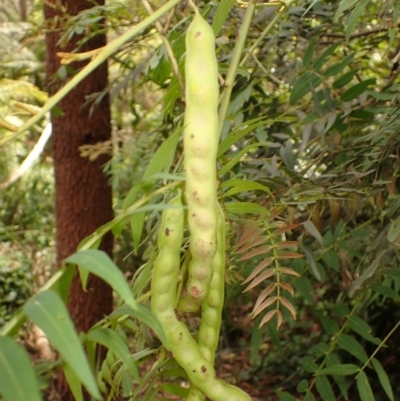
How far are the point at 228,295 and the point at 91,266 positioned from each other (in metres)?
0.82

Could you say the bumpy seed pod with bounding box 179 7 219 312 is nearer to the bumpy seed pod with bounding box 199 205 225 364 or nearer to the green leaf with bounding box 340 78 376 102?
the bumpy seed pod with bounding box 199 205 225 364

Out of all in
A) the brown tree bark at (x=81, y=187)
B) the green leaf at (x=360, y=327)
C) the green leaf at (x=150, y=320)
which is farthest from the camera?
the brown tree bark at (x=81, y=187)

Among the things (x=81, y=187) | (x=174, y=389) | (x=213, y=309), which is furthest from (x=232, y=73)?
(x=81, y=187)

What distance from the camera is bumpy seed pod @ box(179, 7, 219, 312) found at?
0.50 metres

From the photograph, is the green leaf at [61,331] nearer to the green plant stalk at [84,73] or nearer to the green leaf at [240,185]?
the green plant stalk at [84,73]

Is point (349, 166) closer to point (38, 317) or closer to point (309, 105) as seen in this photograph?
point (309, 105)

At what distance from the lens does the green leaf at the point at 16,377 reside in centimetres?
33

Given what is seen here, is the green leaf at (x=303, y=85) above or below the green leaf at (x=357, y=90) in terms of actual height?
above

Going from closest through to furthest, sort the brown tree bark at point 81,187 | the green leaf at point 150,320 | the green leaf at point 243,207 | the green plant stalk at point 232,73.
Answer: the green leaf at point 150,320
the green plant stalk at point 232,73
the green leaf at point 243,207
the brown tree bark at point 81,187

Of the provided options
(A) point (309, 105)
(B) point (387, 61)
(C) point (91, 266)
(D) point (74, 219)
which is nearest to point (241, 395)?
(C) point (91, 266)

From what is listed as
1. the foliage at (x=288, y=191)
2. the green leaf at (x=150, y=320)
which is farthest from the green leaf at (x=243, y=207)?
the green leaf at (x=150, y=320)

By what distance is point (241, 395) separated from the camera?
55 cm

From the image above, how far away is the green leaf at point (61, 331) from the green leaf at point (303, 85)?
2.70 feet

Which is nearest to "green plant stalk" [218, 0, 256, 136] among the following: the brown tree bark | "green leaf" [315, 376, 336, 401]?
"green leaf" [315, 376, 336, 401]
